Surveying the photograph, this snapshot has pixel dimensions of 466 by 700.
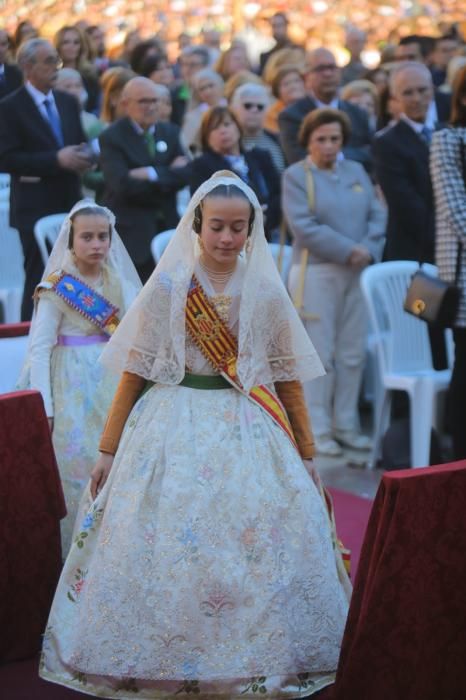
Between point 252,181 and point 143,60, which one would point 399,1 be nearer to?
point 143,60

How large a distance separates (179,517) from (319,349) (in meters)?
3.30

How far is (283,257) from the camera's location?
7520mm

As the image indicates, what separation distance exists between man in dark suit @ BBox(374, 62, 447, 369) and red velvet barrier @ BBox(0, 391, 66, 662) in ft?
10.3

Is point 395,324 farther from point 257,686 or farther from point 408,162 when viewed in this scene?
point 257,686

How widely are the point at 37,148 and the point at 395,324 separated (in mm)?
2222

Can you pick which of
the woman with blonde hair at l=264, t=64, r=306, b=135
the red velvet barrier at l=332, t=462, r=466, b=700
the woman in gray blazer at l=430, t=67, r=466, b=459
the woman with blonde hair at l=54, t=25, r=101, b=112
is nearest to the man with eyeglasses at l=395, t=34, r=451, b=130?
the woman with blonde hair at l=264, t=64, r=306, b=135

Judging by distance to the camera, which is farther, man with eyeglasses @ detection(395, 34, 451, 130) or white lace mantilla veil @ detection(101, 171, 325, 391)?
man with eyeglasses @ detection(395, 34, 451, 130)

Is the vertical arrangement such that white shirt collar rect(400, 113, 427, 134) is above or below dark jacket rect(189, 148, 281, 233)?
above

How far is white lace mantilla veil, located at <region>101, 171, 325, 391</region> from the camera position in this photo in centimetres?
393

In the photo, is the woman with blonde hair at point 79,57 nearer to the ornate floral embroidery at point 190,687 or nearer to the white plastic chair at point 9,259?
the white plastic chair at point 9,259

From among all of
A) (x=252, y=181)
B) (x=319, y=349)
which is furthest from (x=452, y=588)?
(x=252, y=181)

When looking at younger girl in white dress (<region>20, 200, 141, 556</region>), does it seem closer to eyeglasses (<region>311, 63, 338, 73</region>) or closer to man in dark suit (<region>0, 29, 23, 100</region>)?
eyeglasses (<region>311, 63, 338, 73</region>)

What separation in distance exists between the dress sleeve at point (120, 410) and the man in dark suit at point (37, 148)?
3202 millimetres

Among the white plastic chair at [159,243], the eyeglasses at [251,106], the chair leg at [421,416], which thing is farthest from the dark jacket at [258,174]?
the chair leg at [421,416]
